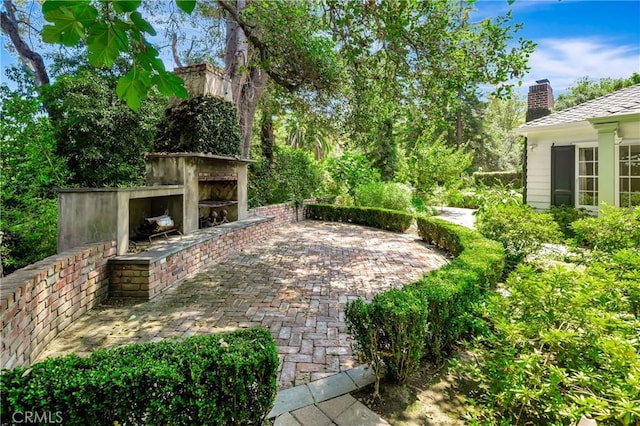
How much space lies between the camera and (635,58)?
6.09 meters

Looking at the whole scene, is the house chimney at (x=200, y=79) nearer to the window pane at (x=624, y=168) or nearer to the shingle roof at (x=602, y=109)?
the shingle roof at (x=602, y=109)

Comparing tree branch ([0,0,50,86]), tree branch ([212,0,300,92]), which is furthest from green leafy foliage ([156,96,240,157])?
tree branch ([0,0,50,86])

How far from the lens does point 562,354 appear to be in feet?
→ 6.98

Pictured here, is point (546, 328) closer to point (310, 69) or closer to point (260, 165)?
point (310, 69)

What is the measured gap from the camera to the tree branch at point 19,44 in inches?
508

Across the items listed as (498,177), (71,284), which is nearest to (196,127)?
(71,284)

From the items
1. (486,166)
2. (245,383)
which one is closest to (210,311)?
(245,383)

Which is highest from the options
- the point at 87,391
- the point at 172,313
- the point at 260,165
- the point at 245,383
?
the point at 260,165

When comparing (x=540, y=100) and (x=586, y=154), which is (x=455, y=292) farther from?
(x=540, y=100)

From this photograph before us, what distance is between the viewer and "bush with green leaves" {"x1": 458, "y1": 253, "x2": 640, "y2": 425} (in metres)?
1.73

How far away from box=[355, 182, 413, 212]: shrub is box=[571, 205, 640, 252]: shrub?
25.5ft

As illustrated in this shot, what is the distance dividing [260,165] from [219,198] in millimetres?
3773

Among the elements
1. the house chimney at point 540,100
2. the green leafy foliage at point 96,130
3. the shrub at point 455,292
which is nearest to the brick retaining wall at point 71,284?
the shrub at point 455,292

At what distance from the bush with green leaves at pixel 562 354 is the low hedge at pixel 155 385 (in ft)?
4.66
